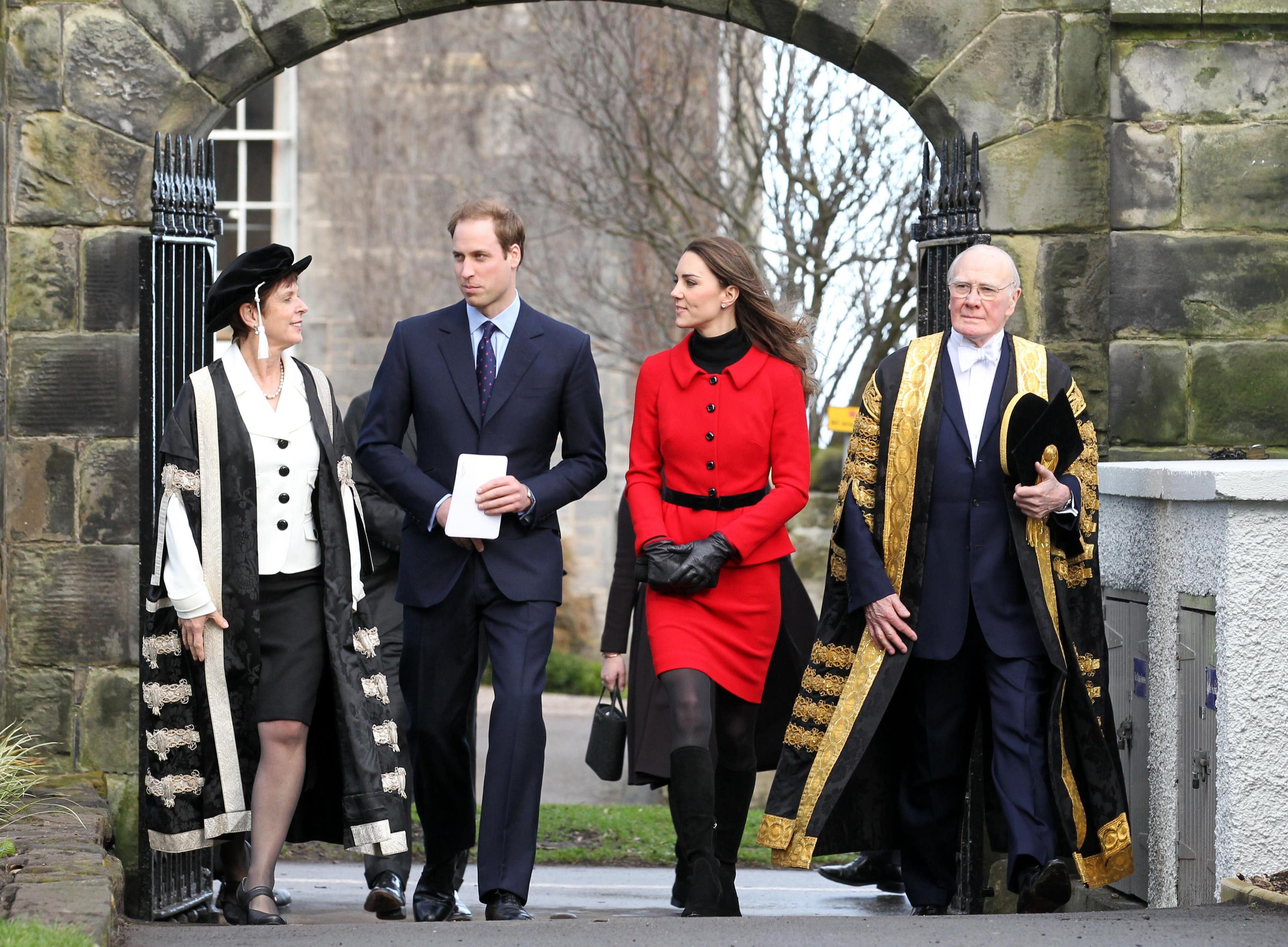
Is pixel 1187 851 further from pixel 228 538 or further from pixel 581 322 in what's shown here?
pixel 581 322

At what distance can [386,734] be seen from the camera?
16.8 ft

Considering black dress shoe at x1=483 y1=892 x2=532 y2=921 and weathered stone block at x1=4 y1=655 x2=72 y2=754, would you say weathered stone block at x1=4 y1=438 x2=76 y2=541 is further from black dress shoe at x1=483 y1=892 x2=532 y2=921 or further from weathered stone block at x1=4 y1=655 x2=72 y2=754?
black dress shoe at x1=483 y1=892 x2=532 y2=921

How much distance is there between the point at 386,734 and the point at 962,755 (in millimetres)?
1683

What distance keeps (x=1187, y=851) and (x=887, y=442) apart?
1.42m

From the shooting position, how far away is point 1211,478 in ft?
15.4

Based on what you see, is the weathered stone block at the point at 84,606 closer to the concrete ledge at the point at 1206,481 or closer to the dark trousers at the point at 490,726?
the dark trousers at the point at 490,726

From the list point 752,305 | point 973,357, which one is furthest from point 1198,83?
point 752,305

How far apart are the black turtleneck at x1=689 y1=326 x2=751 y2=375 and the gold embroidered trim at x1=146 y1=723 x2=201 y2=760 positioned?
1.83 m

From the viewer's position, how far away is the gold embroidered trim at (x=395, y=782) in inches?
200

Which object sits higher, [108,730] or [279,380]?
[279,380]

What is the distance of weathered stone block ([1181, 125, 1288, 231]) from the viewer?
627cm

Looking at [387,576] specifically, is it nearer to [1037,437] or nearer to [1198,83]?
[1037,437]

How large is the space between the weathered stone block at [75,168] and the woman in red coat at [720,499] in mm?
2301

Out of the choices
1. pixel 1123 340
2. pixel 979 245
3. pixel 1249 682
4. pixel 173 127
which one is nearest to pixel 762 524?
pixel 979 245
